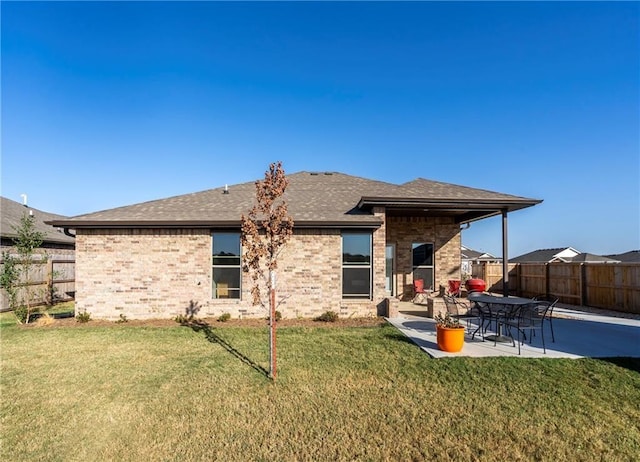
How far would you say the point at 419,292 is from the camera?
44.2 feet

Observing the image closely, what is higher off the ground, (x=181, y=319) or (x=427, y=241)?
(x=427, y=241)

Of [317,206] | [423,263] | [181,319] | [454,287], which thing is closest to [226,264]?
[181,319]

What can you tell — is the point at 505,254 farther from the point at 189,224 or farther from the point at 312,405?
the point at 189,224

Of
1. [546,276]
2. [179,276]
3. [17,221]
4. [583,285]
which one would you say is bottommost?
[583,285]

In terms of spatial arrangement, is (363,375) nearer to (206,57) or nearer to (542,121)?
(206,57)

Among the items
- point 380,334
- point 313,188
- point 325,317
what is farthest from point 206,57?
point 380,334

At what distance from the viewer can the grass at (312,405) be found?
3410 mm

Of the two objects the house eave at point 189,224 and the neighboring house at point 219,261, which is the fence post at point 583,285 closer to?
the neighboring house at point 219,261

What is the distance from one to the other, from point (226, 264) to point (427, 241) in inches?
345

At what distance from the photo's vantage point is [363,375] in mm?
5375

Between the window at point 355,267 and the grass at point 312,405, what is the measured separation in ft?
10.9

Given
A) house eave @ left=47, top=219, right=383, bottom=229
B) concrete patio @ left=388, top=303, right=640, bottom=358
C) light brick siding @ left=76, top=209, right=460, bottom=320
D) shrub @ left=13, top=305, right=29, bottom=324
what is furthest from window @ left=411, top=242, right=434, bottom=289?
shrub @ left=13, top=305, right=29, bottom=324

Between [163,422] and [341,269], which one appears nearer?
[163,422]

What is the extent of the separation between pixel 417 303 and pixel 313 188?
6.57 m
